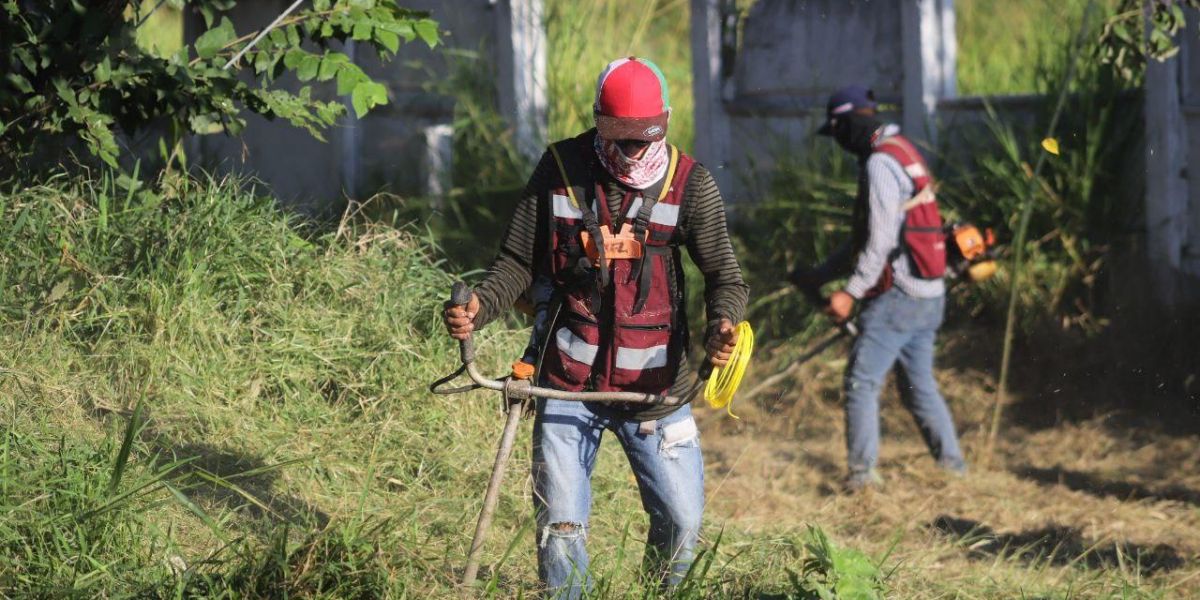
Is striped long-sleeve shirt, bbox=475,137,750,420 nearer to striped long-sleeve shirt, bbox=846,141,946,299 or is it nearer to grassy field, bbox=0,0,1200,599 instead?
grassy field, bbox=0,0,1200,599

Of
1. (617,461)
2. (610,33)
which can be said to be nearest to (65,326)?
(617,461)

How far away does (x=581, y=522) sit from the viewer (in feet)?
12.2

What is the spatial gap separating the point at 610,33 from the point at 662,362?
5.49 m

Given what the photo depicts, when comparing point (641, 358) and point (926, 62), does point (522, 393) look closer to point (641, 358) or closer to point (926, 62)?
point (641, 358)

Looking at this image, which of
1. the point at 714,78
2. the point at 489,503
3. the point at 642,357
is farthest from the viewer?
the point at 714,78

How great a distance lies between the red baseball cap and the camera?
3.50 m

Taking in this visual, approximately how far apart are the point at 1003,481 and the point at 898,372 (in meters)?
0.67

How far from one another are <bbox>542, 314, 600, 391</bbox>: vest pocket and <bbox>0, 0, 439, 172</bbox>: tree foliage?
145 centimetres

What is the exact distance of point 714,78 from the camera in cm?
833

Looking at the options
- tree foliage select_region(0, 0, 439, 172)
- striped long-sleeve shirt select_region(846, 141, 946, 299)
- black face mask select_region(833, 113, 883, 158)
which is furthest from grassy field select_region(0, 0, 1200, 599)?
black face mask select_region(833, 113, 883, 158)

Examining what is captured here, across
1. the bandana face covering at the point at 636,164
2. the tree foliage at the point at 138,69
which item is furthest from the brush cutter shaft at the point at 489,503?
the tree foliage at the point at 138,69

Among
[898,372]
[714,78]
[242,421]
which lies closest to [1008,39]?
[714,78]

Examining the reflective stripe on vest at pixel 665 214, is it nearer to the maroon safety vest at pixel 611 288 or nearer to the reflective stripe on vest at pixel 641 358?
the maroon safety vest at pixel 611 288

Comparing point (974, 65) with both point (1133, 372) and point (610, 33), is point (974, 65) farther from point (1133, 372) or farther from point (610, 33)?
point (1133, 372)
